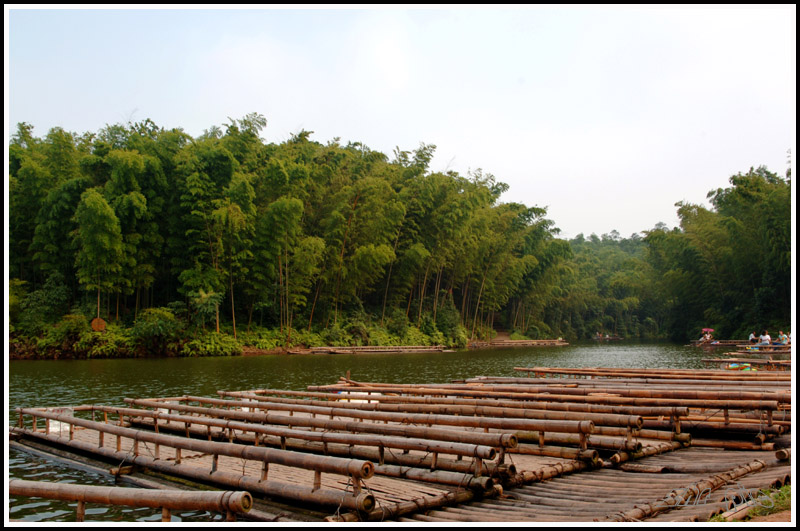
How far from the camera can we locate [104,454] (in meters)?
7.72

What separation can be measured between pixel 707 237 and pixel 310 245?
2531cm

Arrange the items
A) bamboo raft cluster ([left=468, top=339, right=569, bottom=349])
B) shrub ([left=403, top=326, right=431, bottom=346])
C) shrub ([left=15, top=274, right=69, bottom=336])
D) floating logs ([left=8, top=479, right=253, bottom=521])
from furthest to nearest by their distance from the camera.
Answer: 1. bamboo raft cluster ([left=468, top=339, right=569, bottom=349])
2. shrub ([left=403, top=326, right=431, bottom=346])
3. shrub ([left=15, top=274, right=69, bottom=336])
4. floating logs ([left=8, top=479, right=253, bottom=521])

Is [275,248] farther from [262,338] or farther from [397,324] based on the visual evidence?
[397,324]

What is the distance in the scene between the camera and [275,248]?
29.6m

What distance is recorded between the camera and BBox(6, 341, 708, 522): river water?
6305 mm

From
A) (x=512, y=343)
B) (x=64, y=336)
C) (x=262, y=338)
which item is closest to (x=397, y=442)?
(x=64, y=336)

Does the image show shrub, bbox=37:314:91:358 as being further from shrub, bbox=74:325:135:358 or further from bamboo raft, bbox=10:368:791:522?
bamboo raft, bbox=10:368:791:522

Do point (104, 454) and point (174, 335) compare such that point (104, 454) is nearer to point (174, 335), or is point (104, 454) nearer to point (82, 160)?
point (174, 335)

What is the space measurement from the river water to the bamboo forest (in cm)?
416

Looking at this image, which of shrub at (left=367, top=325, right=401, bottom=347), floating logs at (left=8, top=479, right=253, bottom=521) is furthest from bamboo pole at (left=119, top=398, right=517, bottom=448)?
shrub at (left=367, top=325, right=401, bottom=347)

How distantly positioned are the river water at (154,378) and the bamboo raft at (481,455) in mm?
695

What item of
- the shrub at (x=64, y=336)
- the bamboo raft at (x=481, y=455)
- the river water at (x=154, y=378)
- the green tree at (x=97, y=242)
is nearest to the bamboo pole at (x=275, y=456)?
the bamboo raft at (x=481, y=455)

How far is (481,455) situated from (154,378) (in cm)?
1484

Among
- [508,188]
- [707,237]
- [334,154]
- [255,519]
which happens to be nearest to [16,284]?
[334,154]
